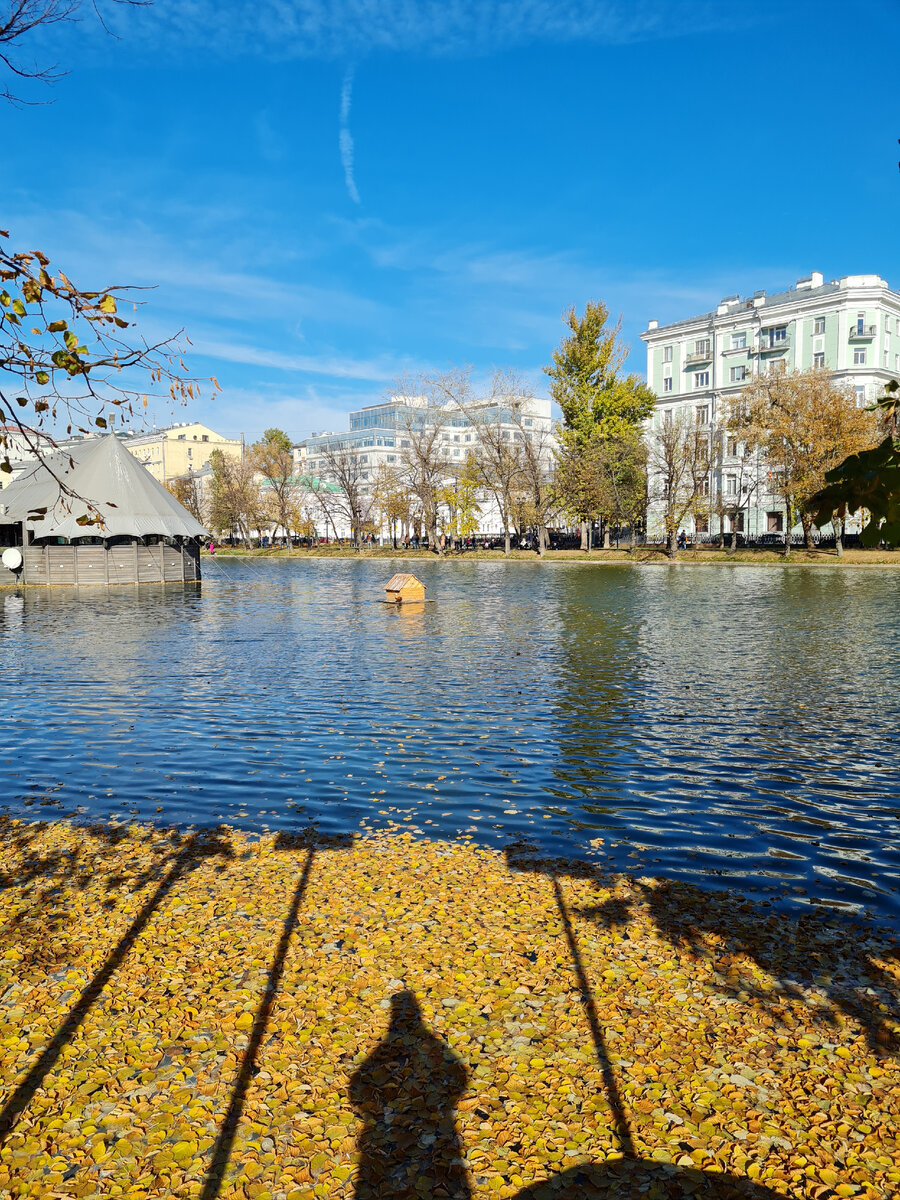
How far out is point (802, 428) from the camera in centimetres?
6059

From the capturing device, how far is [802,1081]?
4.73m

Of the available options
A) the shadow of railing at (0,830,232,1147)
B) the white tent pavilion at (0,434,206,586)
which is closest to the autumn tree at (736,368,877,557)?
the white tent pavilion at (0,434,206,586)

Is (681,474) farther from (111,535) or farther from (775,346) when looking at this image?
(111,535)

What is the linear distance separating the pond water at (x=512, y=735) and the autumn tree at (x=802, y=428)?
34.8 m

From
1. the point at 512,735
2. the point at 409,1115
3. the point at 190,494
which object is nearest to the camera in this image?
the point at 409,1115

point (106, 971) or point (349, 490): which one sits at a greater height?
point (349, 490)

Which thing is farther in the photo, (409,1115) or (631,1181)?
(409,1115)

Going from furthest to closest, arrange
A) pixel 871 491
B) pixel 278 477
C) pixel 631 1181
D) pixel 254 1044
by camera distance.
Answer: pixel 278 477, pixel 254 1044, pixel 631 1181, pixel 871 491

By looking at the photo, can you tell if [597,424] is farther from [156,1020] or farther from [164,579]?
[156,1020]

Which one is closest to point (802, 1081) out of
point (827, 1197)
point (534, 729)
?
point (827, 1197)

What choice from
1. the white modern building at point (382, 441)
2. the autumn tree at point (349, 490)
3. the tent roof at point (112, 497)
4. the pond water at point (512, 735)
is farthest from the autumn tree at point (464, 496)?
the pond water at point (512, 735)

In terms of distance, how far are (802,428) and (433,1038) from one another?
2457 inches

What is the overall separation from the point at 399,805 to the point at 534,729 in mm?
4023

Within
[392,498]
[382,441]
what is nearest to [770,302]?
[392,498]
